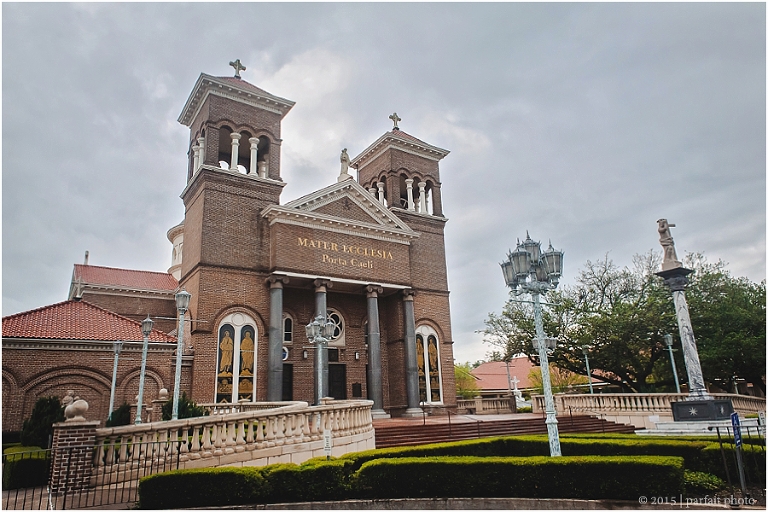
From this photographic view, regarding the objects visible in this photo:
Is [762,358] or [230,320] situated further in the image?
[762,358]

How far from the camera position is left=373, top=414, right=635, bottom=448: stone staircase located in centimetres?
1914

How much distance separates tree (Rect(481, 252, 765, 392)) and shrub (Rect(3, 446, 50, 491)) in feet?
91.8

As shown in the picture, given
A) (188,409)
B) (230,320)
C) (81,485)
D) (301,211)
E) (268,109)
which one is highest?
(268,109)

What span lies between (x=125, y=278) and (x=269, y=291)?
13.0 m

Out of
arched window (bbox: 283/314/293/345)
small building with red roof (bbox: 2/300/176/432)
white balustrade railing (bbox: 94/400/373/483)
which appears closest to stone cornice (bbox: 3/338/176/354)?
small building with red roof (bbox: 2/300/176/432)

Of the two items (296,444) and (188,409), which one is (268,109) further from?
(296,444)

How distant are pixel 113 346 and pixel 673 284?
2278 cm

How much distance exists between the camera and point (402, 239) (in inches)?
1233

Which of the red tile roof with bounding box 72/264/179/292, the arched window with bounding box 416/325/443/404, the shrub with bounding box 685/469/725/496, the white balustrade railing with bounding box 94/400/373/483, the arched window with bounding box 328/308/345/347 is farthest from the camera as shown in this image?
the red tile roof with bounding box 72/264/179/292

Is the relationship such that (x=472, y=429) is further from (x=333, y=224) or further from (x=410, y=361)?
(x=333, y=224)

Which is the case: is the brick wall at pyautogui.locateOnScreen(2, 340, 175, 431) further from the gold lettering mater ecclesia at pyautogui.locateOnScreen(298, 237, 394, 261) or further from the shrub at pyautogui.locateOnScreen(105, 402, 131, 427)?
the gold lettering mater ecclesia at pyautogui.locateOnScreen(298, 237, 394, 261)

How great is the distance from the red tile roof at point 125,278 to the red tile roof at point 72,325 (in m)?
9.07

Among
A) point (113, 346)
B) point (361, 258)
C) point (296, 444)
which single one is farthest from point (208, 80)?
point (296, 444)

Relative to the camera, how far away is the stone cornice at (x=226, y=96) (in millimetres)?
29125
